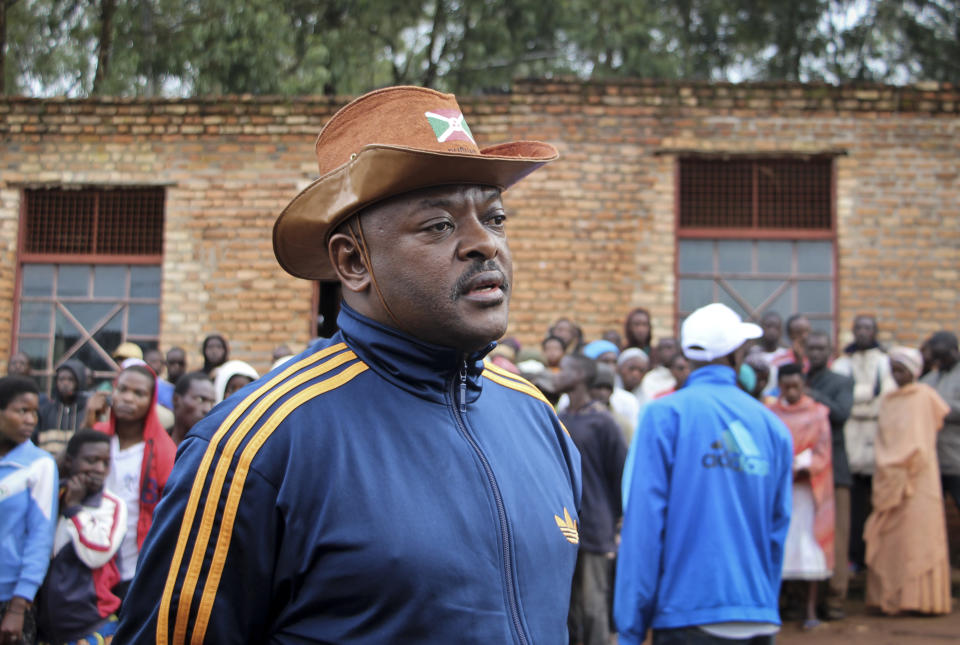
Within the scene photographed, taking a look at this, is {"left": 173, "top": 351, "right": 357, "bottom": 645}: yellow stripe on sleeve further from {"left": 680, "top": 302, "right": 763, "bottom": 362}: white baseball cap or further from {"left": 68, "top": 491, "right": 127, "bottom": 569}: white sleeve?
{"left": 68, "top": 491, "right": 127, "bottom": 569}: white sleeve

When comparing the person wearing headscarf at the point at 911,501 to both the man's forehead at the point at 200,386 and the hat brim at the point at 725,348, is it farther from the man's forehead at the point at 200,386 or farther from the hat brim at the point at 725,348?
the man's forehead at the point at 200,386

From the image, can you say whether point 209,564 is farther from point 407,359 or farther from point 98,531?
point 98,531

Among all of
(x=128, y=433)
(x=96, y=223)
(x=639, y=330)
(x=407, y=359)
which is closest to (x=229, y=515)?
(x=407, y=359)

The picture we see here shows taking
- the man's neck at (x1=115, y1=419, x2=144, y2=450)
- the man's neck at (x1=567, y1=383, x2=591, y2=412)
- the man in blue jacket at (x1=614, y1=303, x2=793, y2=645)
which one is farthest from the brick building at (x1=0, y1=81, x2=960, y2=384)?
the man in blue jacket at (x1=614, y1=303, x2=793, y2=645)

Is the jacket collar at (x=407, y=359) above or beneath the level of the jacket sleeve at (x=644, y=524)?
above

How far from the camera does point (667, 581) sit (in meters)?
3.89

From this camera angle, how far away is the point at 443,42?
17844mm

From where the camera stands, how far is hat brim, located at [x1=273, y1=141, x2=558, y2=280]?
1.89 m

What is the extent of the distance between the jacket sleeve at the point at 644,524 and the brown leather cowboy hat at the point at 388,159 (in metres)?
2.06

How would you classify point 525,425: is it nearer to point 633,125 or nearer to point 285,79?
point 633,125

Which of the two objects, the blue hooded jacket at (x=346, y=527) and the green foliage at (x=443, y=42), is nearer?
the blue hooded jacket at (x=346, y=527)

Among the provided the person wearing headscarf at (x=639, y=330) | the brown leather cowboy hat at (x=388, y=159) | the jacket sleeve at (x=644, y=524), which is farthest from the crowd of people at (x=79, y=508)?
the person wearing headscarf at (x=639, y=330)

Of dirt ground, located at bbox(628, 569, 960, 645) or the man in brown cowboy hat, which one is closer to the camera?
the man in brown cowboy hat

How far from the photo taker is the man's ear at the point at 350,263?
80.2 inches
